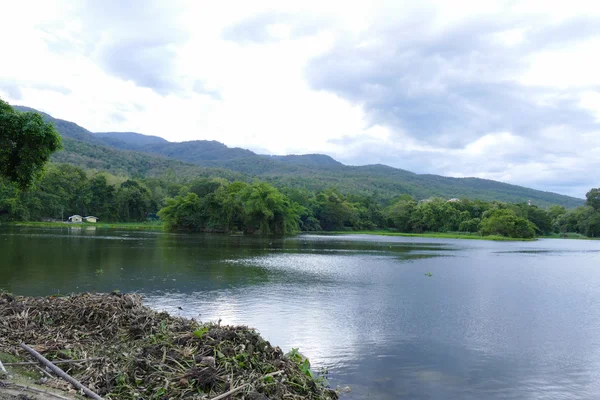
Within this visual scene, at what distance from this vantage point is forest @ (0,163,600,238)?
94875 millimetres

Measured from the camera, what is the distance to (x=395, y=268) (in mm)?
34406

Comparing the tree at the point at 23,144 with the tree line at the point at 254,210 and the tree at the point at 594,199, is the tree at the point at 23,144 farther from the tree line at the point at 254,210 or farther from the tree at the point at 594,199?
the tree at the point at 594,199

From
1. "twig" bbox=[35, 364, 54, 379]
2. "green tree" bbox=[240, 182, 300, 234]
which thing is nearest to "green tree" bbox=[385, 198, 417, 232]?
"green tree" bbox=[240, 182, 300, 234]

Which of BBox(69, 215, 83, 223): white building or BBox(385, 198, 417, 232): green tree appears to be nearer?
BBox(69, 215, 83, 223): white building

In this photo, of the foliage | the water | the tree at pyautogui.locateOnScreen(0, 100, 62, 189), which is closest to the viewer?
the water

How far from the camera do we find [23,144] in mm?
17484

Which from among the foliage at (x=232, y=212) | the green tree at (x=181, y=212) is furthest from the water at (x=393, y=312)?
the green tree at (x=181, y=212)

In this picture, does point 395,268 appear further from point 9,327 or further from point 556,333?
point 9,327

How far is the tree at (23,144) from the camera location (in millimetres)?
17064

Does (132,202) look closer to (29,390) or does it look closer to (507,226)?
(507,226)

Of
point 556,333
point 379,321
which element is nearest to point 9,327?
point 379,321

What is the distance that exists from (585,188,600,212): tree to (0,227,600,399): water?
116494mm

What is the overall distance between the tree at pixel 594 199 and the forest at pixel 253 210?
0.25 metres

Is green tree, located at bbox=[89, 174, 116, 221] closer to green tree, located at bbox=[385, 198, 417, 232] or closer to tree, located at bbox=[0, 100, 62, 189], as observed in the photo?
green tree, located at bbox=[385, 198, 417, 232]
